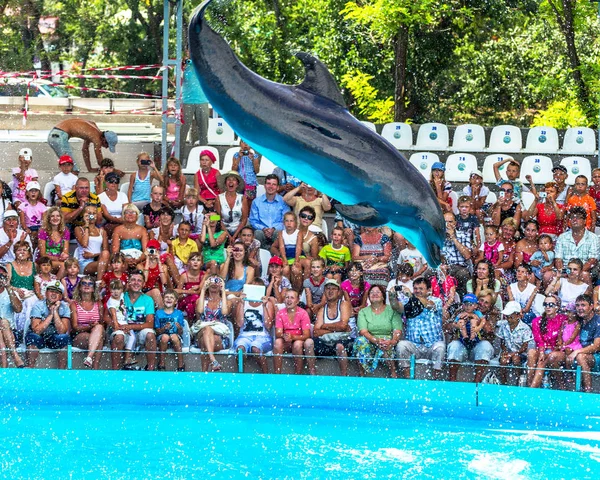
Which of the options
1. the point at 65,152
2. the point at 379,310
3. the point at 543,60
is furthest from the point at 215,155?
the point at 543,60

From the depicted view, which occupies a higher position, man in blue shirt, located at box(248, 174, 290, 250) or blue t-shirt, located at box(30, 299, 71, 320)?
man in blue shirt, located at box(248, 174, 290, 250)

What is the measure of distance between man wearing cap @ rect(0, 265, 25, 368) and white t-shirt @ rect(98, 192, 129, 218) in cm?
159

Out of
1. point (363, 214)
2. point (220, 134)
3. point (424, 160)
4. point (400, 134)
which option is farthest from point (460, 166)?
point (363, 214)

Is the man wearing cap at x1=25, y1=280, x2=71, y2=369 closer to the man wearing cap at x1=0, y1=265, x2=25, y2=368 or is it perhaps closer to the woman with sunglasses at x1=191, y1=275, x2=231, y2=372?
the man wearing cap at x1=0, y1=265, x2=25, y2=368

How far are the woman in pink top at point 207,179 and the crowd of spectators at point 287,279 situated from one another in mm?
16

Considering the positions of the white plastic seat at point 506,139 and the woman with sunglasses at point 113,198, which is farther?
the white plastic seat at point 506,139

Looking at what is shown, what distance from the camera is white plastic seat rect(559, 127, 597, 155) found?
565 inches

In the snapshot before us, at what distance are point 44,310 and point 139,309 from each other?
922 mm

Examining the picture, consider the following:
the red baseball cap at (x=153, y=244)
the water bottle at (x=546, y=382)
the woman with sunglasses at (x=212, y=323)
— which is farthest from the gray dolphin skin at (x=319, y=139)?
the red baseball cap at (x=153, y=244)

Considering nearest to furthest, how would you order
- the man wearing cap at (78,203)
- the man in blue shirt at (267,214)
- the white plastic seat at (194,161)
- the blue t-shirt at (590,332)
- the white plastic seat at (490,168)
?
the blue t-shirt at (590,332) < the man wearing cap at (78,203) < the man in blue shirt at (267,214) < the white plastic seat at (194,161) < the white plastic seat at (490,168)

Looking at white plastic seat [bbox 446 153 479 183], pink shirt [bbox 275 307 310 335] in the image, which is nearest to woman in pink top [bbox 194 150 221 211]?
pink shirt [bbox 275 307 310 335]

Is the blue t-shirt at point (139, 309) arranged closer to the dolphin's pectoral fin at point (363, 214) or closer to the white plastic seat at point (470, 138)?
the dolphin's pectoral fin at point (363, 214)

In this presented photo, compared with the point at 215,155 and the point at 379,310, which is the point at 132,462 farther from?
the point at 215,155

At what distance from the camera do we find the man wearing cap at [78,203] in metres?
11.4
